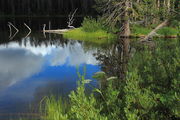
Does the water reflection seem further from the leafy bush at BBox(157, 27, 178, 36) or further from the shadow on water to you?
the leafy bush at BBox(157, 27, 178, 36)

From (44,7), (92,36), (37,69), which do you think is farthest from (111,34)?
(44,7)

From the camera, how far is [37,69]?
2030 centimetres

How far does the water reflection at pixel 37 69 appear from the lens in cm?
1382

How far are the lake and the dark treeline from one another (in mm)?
65495

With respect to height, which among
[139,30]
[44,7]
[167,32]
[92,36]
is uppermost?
[44,7]

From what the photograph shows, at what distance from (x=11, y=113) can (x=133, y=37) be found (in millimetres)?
23795

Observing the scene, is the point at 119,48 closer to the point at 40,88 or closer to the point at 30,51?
the point at 30,51

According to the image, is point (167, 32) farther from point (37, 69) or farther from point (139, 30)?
point (37, 69)

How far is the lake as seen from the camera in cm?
1305

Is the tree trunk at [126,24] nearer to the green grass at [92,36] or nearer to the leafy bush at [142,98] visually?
the green grass at [92,36]

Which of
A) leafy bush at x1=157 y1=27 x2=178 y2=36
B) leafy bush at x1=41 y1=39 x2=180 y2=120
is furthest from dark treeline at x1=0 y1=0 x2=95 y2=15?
leafy bush at x1=41 y1=39 x2=180 y2=120

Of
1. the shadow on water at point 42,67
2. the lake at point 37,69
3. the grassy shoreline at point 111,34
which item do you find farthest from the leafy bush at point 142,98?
the grassy shoreline at point 111,34

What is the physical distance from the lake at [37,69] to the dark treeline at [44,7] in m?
65.5

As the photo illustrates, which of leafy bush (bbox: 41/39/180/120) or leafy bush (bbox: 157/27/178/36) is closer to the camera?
leafy bush (bbox: 41/39/180/120)
